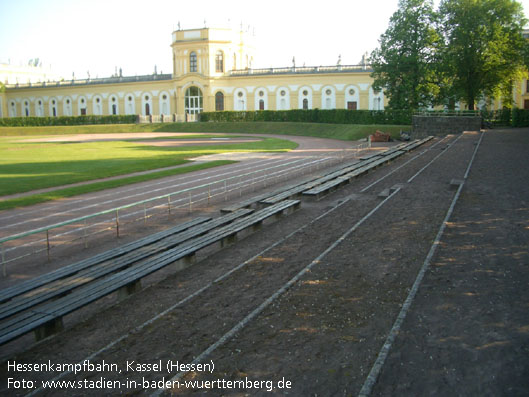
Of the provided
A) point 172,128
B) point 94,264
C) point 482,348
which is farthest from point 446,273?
point 172,128

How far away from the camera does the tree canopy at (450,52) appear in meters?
44.1

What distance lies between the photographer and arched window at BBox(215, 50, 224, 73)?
77.8m

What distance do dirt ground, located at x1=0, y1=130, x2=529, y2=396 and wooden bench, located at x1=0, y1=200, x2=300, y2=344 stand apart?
295 millimetres

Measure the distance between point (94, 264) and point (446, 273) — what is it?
7.16m

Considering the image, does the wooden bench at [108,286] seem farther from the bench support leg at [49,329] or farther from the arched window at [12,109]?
the arched window at [12,109]

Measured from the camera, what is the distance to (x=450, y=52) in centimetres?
4519

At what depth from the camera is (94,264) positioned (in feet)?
33.2

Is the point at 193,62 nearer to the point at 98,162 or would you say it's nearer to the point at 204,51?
the point at 204,51

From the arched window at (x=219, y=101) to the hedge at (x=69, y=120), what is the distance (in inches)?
514

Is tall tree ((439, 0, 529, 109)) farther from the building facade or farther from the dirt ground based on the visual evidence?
the dirt ground

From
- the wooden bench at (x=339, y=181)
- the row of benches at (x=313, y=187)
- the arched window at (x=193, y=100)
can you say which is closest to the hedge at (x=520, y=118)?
the wooden bench at (x=339, y=181)

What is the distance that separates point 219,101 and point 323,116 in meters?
23.0

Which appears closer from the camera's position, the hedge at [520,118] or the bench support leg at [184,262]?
the bench support leg at [184,262]

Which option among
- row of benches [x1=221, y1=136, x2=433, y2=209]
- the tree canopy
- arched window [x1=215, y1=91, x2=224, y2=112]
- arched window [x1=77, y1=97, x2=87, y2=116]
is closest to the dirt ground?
row of benches [x1=221, y1=136, x2=433, y2=209]
